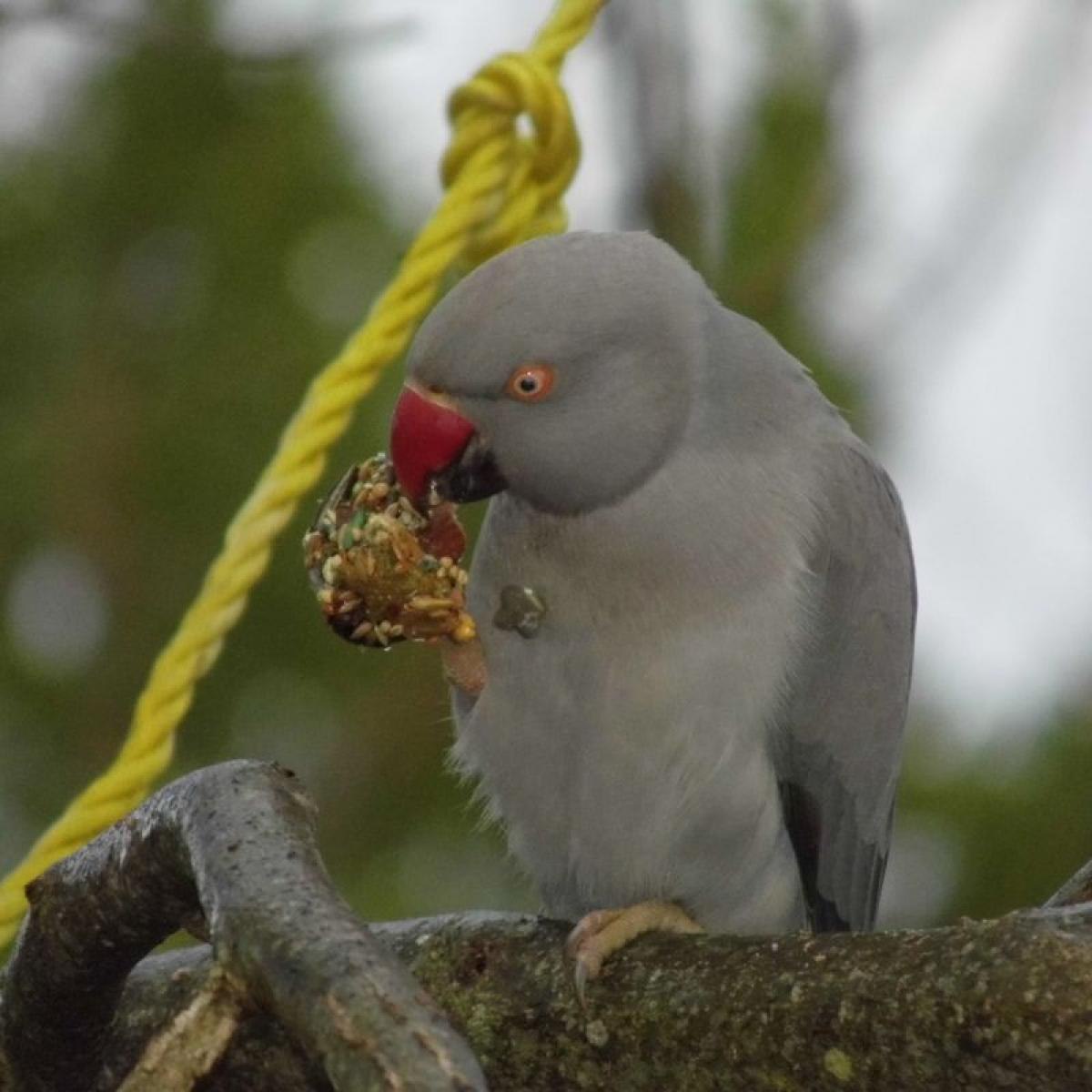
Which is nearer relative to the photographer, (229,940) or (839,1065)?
(229,940)

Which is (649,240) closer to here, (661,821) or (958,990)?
(661,821)

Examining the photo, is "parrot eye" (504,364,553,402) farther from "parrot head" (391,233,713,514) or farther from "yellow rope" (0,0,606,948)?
"yellow rope" (0,0,606,948)

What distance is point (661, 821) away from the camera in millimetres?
1654

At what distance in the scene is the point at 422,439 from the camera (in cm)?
157

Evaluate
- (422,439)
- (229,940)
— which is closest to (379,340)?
(422,439)

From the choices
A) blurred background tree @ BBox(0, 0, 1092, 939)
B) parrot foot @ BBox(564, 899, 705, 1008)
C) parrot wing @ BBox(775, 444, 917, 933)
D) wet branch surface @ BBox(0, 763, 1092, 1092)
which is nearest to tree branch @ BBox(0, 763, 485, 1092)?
wet branch surface @ BBox(0, 763, 1092, 1092)

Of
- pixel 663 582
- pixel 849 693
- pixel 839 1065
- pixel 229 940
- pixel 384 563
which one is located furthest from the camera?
pixel 849 693

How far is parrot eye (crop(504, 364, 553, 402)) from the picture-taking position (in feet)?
5.24

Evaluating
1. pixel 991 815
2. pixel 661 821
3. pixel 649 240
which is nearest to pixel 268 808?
pixel 661 821

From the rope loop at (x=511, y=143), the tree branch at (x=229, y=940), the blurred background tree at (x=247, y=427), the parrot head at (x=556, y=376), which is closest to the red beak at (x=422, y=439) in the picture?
the parrot head at (x=556, y=376)

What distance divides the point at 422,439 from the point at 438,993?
1.56 feet

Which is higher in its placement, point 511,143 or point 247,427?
point 511,143

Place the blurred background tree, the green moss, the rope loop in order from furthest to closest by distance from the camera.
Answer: the blurred background tree → the rope loop → the green moss

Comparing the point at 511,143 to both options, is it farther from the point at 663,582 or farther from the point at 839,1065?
the point at 839,1065
